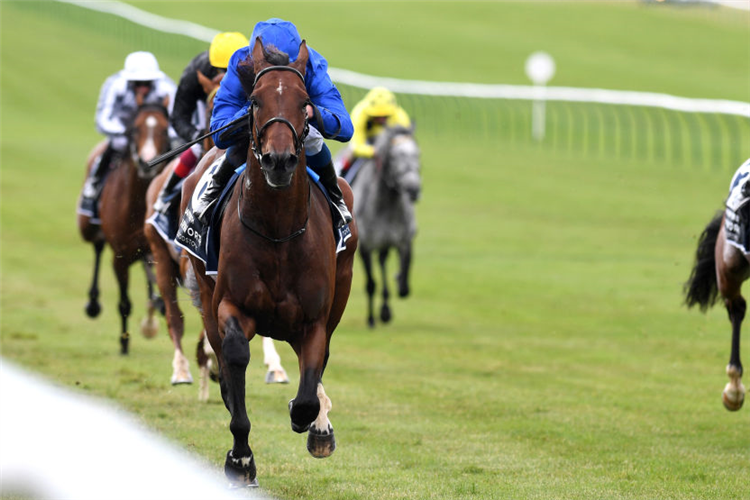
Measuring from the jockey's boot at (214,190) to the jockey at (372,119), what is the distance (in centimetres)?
829

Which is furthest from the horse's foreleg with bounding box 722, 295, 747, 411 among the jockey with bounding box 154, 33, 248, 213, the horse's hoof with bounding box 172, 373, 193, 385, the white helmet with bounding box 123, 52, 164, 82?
the white helmet with bounding box 123, 52, 164, 82

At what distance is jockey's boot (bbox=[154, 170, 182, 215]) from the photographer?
9203 mm

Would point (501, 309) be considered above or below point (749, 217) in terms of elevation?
below

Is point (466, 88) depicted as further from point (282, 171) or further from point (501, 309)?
point (282, 171)

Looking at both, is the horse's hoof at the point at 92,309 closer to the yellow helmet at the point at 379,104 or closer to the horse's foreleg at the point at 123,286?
the horse's foreleg at the point at 123,286

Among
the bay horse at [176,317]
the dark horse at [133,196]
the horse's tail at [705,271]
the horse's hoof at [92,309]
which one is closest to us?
the bay horse at [176,317]

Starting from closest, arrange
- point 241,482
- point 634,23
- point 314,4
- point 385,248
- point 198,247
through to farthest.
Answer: point 241,482
point 198,247
point 385,248
point 634,23
point 314,4

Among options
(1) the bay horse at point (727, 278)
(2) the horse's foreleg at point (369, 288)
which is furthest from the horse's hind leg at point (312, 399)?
(2) the horse's foreleg at point (369, 288)

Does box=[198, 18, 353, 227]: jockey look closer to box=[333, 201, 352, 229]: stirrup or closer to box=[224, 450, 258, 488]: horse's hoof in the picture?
box=[333, 201, 352, 229]: stirrup

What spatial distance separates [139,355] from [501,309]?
4785 millimetres

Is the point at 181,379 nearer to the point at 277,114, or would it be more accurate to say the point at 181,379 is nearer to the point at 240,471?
the point at 240,471

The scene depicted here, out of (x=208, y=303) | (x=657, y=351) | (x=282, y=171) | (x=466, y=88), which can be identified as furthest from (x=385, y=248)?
(x=466, y=88)

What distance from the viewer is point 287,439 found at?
814 cm

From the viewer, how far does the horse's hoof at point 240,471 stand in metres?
6.09
